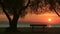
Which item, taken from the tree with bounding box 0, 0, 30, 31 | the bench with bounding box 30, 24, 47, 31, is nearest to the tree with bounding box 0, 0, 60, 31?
the tree with bounding box 0, 0, 30, 31

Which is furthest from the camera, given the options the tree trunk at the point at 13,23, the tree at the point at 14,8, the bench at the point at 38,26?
the bench at the point at 38,26

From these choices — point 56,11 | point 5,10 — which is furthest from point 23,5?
point 56,11

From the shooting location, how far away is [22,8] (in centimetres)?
2414

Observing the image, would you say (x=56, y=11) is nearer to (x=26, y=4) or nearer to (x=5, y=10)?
(x=26, y=4)

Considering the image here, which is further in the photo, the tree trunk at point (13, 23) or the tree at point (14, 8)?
the tree trunk at point (13, 23)

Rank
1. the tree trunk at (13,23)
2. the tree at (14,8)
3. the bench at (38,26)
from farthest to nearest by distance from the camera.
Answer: the bench at (38,26) < the tree trunk at (13,23) < the tree at (14,8)

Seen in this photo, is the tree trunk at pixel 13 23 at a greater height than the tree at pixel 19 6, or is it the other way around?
the tree at pixel 19 6

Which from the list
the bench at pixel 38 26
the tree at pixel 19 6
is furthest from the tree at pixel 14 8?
the bench at pixel 38 26

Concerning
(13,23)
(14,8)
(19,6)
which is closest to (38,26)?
(13,23)

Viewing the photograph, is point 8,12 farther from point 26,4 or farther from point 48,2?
point 48,2

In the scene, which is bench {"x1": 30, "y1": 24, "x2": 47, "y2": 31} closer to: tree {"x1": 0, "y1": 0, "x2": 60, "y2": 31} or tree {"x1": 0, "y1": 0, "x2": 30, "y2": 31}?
tree {"x1": 0, "y1": 0, "x2": 60, "y2": 31}

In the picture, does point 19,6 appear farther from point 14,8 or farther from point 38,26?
point 38,26

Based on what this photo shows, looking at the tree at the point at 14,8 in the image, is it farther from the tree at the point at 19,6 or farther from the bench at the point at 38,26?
the bench at the point at 38,26

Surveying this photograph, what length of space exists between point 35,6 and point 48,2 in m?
1.33
